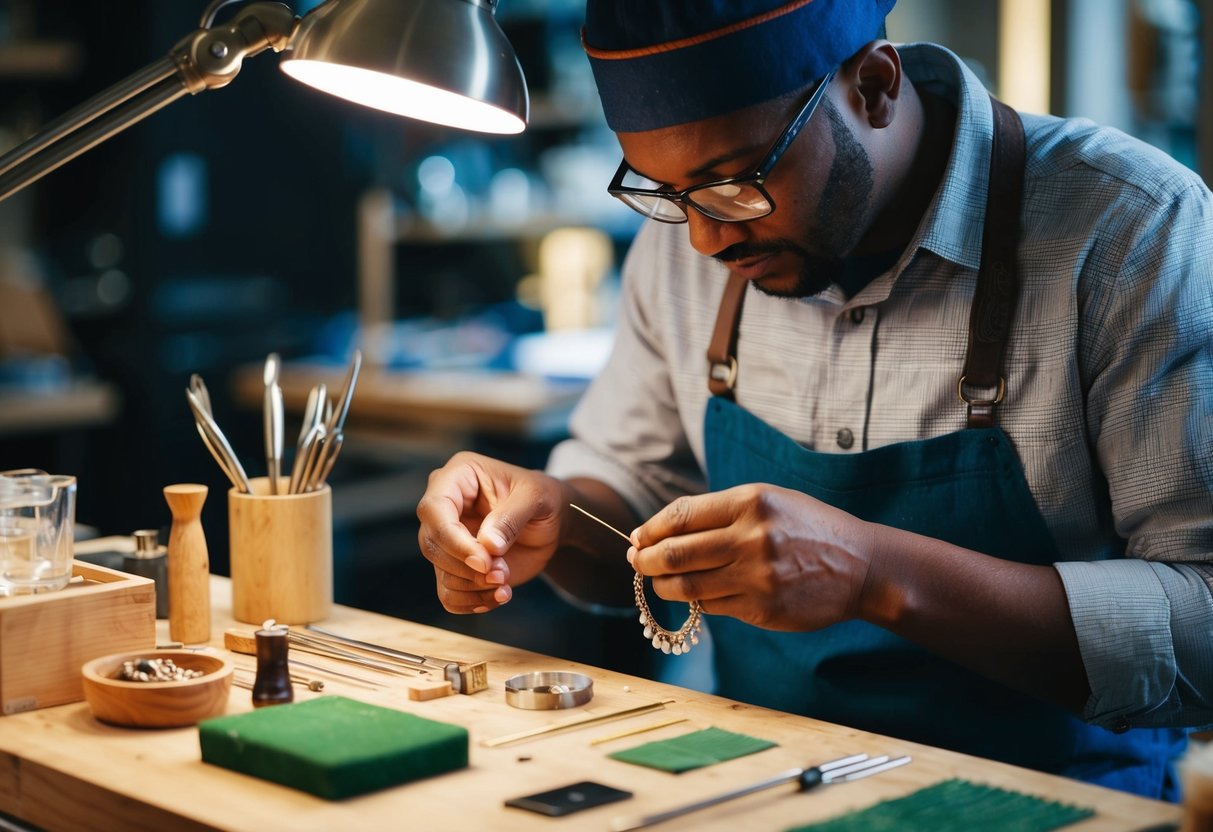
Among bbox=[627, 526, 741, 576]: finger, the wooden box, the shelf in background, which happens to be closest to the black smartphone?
bbox=[627, 526, 741, 576]: finger

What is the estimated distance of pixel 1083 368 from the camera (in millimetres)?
1715

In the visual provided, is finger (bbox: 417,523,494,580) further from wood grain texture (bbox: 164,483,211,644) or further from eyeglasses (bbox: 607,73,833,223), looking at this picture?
eyeglasses (bbox: 607,73,833,223)

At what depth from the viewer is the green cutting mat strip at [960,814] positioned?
112 cm

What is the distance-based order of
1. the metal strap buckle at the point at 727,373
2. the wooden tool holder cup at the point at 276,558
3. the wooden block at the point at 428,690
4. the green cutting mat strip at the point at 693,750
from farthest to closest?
1. the metal strap buckle at the point at 727,373
2. the wooden tool holder cup at the point at 276,558
3. the wooden block at the point at 428,690
4. the green cutting mat strip at the point at 693,750

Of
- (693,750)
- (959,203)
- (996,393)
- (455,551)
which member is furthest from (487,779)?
(959,203)

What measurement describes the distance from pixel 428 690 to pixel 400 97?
0.72m

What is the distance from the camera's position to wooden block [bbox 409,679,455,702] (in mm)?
1501

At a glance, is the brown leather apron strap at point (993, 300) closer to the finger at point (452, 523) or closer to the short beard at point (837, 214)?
the short beard at point (837, 214)

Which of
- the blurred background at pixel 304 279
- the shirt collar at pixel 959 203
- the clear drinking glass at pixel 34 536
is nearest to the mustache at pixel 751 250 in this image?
the shirt collar at pixel 959 203

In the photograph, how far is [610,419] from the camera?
2250mm

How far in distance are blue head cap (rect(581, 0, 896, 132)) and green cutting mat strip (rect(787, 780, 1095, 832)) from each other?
85 centimetres

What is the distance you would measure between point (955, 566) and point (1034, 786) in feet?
1.18

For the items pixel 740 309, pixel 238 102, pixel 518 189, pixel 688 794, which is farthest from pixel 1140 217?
pixel 238 102

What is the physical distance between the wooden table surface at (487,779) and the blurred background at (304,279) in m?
2.77
